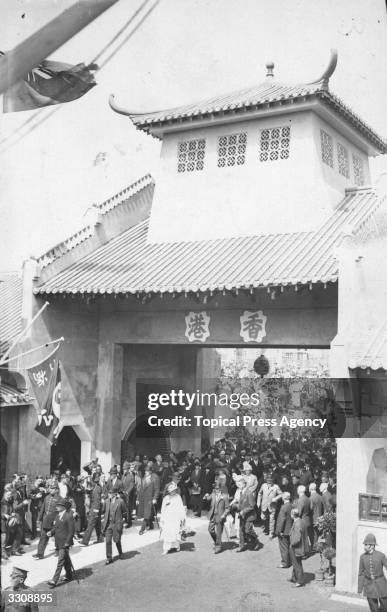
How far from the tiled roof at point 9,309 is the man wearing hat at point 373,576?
7801 millimetres

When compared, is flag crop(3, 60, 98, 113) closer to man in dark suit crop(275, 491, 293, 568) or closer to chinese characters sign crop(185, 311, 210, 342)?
chinese characters sign crop(185, 311, 210, 342)

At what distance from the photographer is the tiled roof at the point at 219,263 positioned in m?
11.2

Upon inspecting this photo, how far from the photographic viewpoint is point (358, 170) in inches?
613

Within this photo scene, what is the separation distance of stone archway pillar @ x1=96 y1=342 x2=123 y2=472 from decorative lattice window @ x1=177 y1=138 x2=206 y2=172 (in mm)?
4382

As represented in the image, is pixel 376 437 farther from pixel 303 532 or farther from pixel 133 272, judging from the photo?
pixel 133 272

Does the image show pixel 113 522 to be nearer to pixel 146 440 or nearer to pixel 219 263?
pixel 219 263

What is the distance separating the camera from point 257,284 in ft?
36.3

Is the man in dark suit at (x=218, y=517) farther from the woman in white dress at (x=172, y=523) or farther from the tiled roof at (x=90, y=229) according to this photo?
the tiled roof at (x=90, y=229)

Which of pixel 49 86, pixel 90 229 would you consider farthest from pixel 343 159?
pixel 49 86

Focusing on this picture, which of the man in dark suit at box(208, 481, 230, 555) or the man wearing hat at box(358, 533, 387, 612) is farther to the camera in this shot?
the man in dark suit at box(208, 481, 230, 555)

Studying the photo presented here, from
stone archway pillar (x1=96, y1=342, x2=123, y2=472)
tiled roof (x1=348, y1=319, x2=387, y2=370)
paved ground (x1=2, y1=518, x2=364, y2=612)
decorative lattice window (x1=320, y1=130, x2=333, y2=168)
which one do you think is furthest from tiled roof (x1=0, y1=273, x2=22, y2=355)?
decorative lattice window (x1=320, y1=130, x2=333, y2=168)

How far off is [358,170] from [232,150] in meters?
3.41

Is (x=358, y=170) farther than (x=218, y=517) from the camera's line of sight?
Yes

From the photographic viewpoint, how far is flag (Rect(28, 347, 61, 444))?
1173 cm
